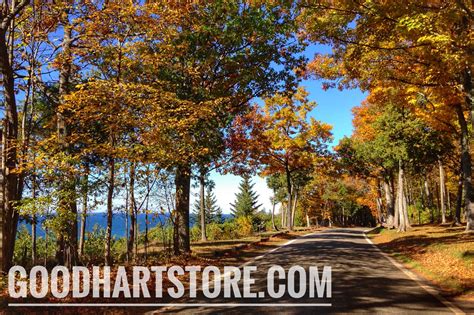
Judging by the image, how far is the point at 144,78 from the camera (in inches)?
495

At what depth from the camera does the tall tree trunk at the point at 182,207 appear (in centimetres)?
1307

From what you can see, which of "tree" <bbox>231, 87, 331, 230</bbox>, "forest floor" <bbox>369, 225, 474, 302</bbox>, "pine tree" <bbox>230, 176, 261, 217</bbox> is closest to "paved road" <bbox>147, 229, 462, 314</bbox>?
"forest floor" <bbox>369, 225, 474, 302</bbox>

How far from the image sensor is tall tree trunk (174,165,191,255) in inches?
514

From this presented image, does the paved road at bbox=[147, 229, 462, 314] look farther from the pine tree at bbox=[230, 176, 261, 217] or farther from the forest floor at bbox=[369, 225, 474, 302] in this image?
the pine tree at bbox=[230, 176, 261, 217]

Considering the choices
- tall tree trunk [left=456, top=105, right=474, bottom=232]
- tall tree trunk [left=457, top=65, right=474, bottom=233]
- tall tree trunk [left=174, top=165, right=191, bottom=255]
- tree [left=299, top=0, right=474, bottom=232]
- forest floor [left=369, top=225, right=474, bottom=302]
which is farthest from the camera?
tall tree trunk [left=456, top=105, right=474, bottom=232]

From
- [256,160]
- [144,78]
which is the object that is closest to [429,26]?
[144,78]

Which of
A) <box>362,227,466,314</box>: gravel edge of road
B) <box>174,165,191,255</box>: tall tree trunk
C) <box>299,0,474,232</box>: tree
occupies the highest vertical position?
<box>299,0,474,232</box>: tree

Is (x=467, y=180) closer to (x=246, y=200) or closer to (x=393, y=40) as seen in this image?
(x=393, y=40)

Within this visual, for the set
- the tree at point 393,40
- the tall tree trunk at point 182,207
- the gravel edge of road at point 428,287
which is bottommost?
the gravel edge of road at point 428,287

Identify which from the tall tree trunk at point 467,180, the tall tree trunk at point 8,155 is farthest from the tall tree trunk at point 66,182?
the tall tree trunk at point 467,180

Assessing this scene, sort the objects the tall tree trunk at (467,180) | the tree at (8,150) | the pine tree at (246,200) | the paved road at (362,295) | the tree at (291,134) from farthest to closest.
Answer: the pine tree at (246,200) < the tree at (291,134) < the tall tree trunk at (467,180) < the tree at (8,150) < the paved road at (362,295)

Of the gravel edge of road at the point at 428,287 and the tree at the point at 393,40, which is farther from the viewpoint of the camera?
the tree at the point at 393,40

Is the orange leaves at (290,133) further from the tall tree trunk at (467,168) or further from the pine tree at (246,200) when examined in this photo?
the pine tree at (246,200)

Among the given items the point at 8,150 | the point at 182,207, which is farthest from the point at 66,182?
the point at 182,207
